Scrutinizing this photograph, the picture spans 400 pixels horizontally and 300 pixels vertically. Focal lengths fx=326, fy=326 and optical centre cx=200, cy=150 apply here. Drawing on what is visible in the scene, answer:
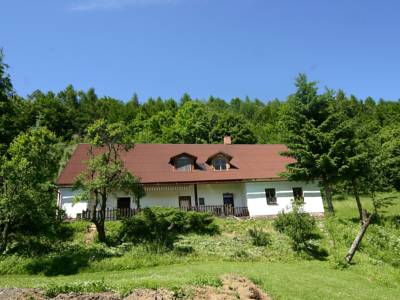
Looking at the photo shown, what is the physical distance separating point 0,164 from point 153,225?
29.8ft

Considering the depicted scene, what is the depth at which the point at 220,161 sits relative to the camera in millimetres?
30547

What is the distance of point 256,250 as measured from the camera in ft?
61.5

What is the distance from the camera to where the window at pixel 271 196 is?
28.2 meters

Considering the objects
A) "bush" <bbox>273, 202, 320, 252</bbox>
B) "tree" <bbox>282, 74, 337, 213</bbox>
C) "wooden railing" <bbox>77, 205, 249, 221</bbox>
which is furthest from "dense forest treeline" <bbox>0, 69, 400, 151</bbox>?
"bush" <bbox>273, 202, 320, 252</bbox>

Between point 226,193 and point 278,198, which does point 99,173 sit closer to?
point 226,193

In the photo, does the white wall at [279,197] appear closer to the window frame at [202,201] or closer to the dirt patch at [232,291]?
the window frame at [202,201]

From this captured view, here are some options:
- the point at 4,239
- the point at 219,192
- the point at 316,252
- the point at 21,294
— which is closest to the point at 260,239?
the point at 316,252

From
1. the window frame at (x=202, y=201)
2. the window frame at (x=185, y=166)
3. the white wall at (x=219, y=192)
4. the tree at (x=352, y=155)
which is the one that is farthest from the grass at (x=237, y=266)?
the window frame at (x=185, y=166)

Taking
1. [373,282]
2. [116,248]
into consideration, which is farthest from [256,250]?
[116,248]

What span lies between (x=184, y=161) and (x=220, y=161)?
11.2 ft

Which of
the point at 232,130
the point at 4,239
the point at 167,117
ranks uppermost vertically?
the point at 167,117

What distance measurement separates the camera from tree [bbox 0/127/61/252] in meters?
15.9

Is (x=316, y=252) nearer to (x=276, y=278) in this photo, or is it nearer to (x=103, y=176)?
(x=276, y=278)

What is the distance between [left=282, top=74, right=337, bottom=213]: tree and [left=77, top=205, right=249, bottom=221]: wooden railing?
16.6 feet
